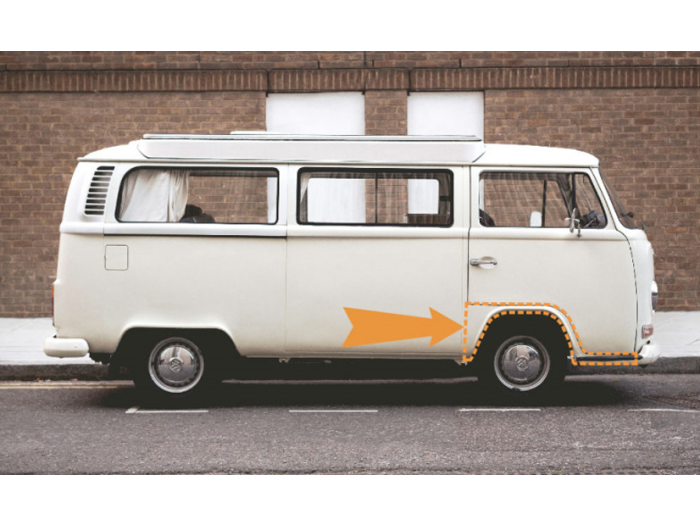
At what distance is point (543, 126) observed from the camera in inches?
497

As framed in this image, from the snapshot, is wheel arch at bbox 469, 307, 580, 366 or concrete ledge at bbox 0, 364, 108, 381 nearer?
wheel arch at bbox 469, 307, 580, 366

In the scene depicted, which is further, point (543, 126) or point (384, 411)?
point (543, 126)

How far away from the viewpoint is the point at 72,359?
9.12 m

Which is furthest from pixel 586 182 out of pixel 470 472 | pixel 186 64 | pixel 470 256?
pixel 186 64

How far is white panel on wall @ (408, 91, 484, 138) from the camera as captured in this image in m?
12.7

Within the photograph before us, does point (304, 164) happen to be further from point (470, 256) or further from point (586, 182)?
point (586, 182)

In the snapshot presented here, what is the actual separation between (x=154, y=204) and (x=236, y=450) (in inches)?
97.1

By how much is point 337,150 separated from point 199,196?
123cm

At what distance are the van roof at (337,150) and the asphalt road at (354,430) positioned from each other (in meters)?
2.10

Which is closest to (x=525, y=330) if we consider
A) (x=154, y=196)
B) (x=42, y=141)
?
(x=154, y=196)

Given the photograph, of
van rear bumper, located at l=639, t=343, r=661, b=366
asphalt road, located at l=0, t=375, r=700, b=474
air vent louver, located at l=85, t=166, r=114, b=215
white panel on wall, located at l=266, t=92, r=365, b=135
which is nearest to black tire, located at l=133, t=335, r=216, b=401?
asphalt road, located at l=0, t=375, r=700, b=474

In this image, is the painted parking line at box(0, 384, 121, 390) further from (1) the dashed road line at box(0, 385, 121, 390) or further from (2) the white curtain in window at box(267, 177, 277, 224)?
(2) the white curtain in window at box(267, 177, 277, 224)

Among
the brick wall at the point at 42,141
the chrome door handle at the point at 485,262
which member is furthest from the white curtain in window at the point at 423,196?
the brick wall at the point at 42,141

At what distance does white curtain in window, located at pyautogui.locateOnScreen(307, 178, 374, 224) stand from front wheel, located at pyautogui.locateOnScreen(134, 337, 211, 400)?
5.06 feet
